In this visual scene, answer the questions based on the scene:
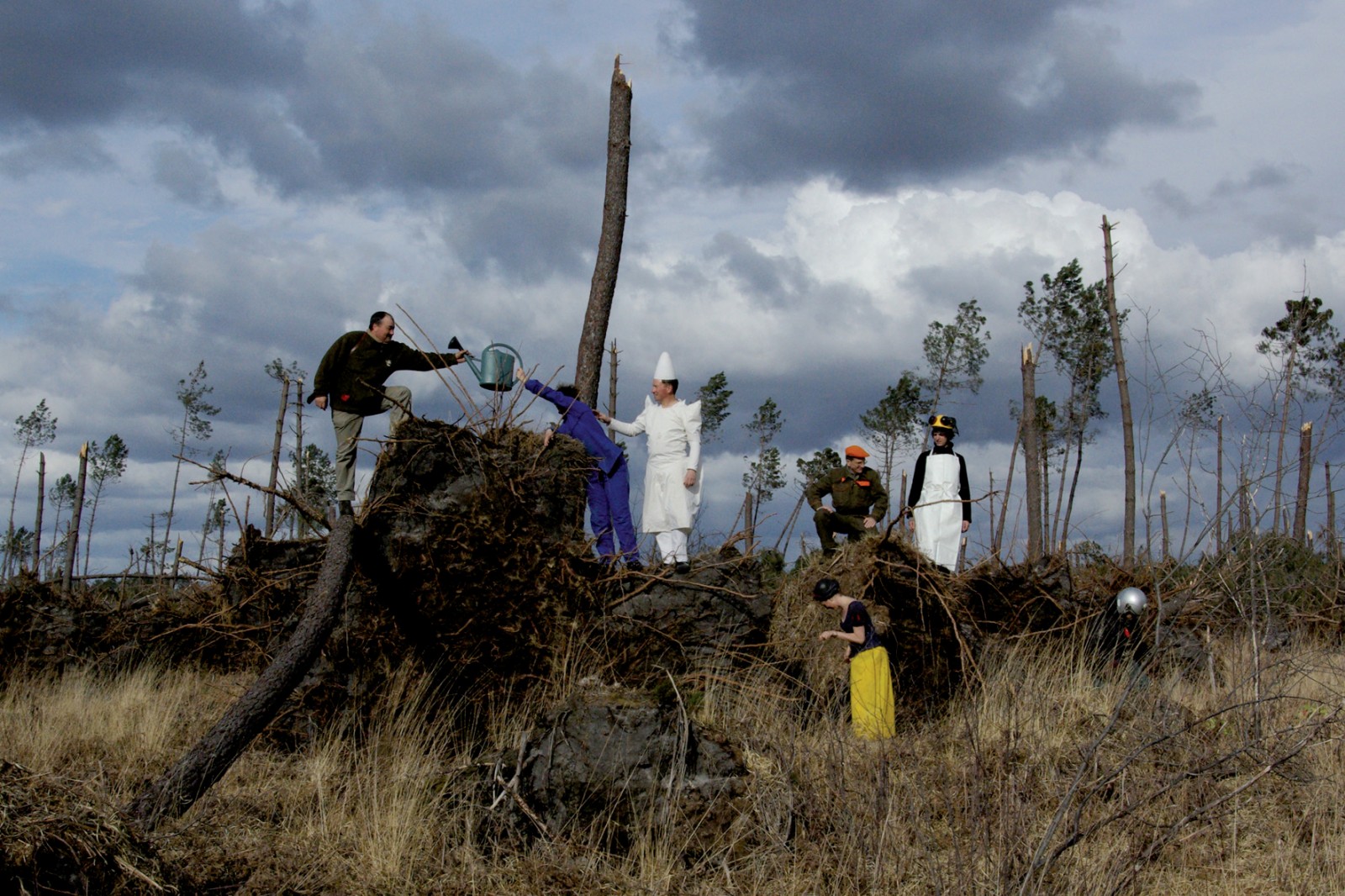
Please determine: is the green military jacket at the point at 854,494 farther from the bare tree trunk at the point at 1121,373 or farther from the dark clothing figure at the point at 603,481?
the bare tree trunk at the point at 1121,373

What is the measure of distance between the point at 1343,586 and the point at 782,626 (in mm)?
9187

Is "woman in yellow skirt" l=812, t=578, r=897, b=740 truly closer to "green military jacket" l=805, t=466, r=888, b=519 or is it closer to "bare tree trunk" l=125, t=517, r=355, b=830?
"green military jacket" l=805, t=466, r=888, b=519

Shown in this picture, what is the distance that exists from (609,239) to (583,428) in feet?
15.4

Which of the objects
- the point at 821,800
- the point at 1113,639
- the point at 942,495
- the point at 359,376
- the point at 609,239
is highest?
the point at 609,239

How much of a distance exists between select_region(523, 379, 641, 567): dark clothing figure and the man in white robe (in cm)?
33

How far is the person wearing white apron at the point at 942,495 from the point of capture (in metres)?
11.0

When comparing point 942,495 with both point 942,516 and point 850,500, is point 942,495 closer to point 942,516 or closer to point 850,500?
point 942,516

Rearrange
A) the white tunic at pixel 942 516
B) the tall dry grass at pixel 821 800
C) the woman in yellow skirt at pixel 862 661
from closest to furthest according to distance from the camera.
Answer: the tall dry grass at pixel 821 800
the woman in yellow skirt at pixel 862 661
the white tunic at pixel 942 516

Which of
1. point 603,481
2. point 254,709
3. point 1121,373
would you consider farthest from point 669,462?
point 1121,373

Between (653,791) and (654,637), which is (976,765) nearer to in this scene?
(653,791)

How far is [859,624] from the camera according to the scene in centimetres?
843

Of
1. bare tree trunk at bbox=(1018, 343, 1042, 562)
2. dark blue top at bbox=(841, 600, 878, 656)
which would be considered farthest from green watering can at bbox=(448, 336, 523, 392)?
bare tree trunk at bbox=(1018, 343, 1042, 562)

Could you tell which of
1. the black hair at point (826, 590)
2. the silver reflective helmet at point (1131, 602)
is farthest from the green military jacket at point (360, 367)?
the silver reflective helmet at point (1131, 602)

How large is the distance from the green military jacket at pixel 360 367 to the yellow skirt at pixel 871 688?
422 cm
